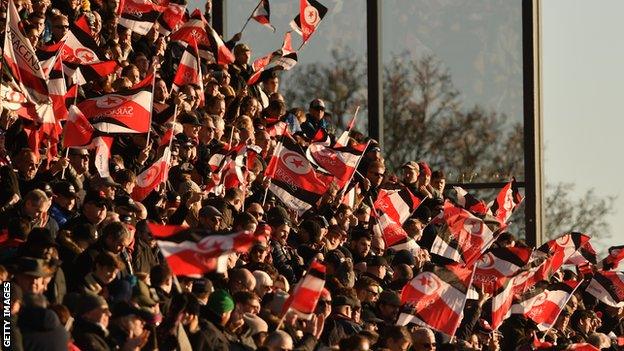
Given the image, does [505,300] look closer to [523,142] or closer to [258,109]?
[258,109]

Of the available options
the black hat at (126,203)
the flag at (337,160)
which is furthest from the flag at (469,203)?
the black hat at (126,203)

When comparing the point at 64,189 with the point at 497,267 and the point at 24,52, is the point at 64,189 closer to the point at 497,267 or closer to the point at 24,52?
the point at 24,52

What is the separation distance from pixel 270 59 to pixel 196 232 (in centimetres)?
1226

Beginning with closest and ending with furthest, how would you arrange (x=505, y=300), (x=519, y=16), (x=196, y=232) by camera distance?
(x=196, y=232) → (x=505, y=300) → (x=519, y=16)

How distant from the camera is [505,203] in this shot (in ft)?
99.1

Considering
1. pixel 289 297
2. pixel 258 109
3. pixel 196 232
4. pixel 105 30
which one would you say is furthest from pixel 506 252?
pixel 196 232

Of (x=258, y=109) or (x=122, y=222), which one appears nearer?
(x=122, y=222)

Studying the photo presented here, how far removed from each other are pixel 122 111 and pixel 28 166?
2.36 metres

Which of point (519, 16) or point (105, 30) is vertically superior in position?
point (519, 16)

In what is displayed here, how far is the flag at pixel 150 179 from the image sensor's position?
20719 millimetres

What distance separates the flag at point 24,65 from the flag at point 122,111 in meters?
0.92

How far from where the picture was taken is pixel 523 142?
32781mm

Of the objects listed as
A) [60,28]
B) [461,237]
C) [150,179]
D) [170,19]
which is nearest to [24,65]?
[150,179]

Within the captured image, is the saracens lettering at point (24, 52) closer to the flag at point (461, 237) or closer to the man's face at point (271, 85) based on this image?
the flag at point (461, 237)
